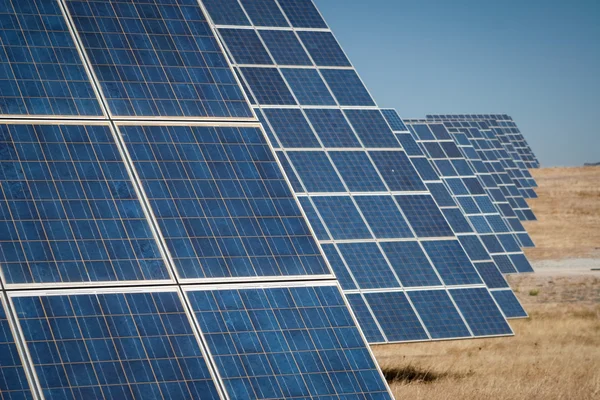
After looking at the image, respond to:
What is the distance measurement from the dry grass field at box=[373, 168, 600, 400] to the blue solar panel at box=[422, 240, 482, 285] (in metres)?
2.56

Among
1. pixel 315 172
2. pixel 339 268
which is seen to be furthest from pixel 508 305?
pixel 339 268

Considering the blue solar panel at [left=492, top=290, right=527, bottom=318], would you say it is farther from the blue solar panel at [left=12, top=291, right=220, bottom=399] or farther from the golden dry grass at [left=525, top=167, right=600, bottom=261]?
the golden dry grass at [left=525, top=167, right=600, bottom=261]

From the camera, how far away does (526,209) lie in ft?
305

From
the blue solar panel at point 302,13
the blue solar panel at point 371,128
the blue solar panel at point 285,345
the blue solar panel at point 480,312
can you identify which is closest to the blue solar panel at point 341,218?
the blue solar panel at point 480,312

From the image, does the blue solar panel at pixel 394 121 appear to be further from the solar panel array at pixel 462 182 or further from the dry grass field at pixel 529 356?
the dry grass field at pixel 529 356

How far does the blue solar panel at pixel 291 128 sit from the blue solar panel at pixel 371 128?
1.64 metres

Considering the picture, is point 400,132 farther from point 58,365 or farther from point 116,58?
point 58,365

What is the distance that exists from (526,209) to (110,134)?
80.4 meters

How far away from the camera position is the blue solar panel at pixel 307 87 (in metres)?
31.2

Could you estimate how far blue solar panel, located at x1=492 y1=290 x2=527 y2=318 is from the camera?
36719 millimetres

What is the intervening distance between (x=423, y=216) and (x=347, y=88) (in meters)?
5.43

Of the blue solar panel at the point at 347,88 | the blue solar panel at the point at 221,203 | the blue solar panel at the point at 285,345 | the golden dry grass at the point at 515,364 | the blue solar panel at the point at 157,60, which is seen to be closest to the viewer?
the blue solar panel at the point at 285,345

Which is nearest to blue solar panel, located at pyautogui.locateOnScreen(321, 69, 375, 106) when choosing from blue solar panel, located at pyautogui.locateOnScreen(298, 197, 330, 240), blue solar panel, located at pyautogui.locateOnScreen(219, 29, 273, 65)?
blue solar panel, located at pyautogui.locateOnScreen(219, 29, 273, 65)

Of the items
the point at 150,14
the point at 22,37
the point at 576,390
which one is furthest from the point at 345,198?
the point at 22,37
